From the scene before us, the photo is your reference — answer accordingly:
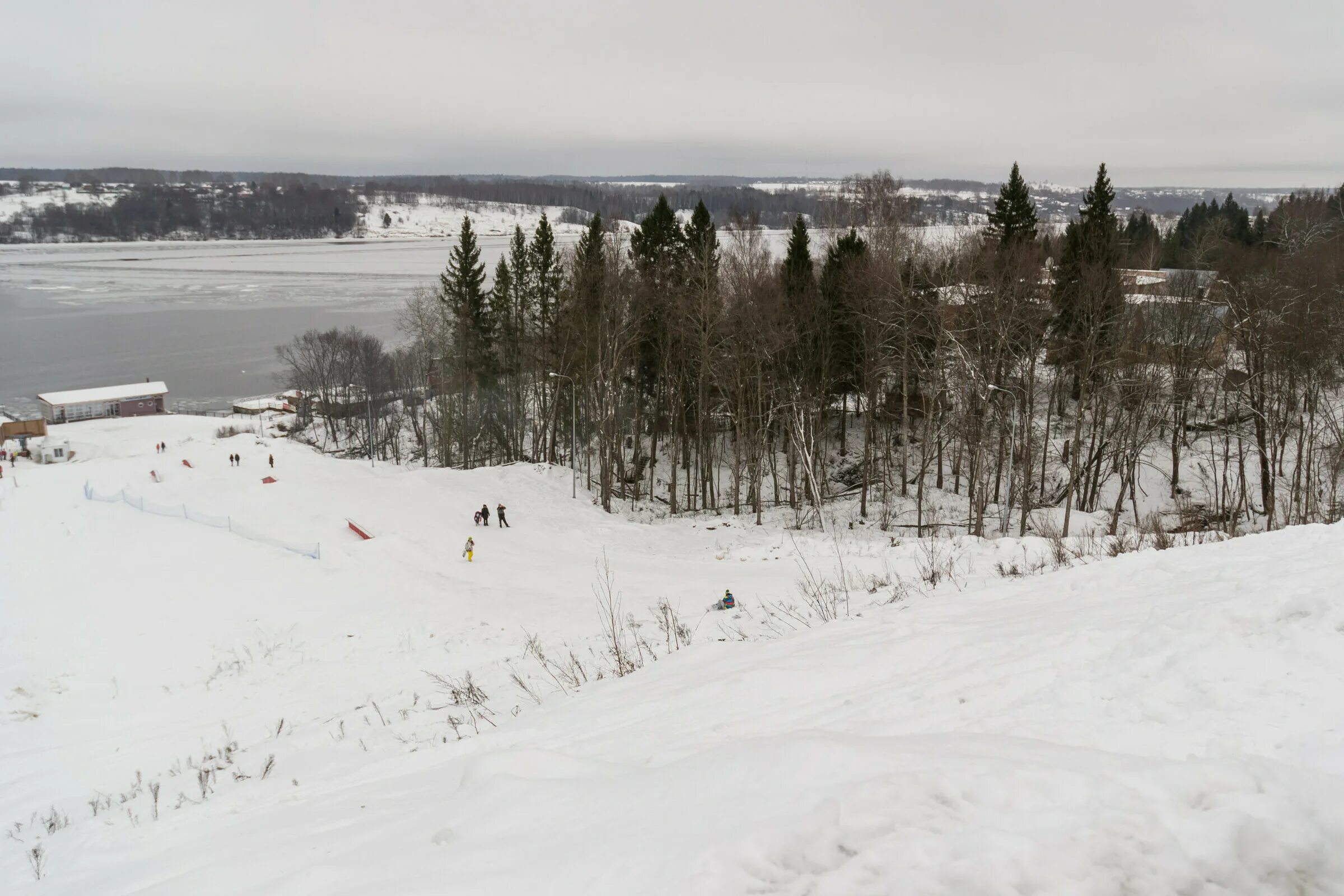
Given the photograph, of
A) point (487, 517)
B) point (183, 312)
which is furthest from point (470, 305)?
point (183, 312)

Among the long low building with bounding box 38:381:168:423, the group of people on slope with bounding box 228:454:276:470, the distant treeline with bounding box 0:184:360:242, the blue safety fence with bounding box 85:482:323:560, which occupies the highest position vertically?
the distant treeline with bounding box 0:184:360:242

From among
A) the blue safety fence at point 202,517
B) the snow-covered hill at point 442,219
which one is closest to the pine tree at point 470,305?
the blue safety fence at point 202,517

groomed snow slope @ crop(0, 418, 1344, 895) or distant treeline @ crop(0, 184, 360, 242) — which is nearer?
groomed snow slope @ crop(0, 418, 1344, 895)

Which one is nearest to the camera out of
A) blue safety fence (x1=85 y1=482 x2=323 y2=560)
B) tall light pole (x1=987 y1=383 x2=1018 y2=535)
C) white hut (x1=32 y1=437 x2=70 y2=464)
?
blue safety fence (x1=85 y1=482 x2=323 y2=560)

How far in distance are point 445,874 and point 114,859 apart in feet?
15.3

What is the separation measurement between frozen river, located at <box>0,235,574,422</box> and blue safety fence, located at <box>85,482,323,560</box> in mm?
25414

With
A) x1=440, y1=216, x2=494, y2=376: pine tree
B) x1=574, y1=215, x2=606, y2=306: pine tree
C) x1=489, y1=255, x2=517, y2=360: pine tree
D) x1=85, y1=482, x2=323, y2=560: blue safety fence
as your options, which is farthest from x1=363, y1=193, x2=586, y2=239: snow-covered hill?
x1=85, y1=482, x2=323, y2=560: blue safety fence

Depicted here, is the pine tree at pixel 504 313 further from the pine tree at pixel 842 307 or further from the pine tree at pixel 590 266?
the pine tree at pixel 842 307

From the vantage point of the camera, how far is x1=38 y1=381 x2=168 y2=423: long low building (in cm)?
4991

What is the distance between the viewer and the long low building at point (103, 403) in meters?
49.9

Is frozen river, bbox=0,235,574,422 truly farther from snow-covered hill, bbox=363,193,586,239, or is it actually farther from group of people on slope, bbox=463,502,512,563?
snow-covered hill, bbox=363,193,586,239

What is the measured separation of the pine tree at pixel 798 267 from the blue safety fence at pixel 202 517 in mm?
20455

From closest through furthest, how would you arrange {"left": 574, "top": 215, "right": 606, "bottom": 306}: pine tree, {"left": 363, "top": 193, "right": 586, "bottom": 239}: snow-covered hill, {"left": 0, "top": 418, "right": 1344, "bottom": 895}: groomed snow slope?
{"left": 0, "top": 418, "right": 1344, "bottom": 895}: groomed snow slope → {"left": 574, "top": 215, "right": 606, "bottom": 306}: pine tree → {"left": 363, "top": 193, "right": 586, "bottom": 239}: snow-covered hill

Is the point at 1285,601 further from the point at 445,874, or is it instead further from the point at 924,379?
the point at 924,379
